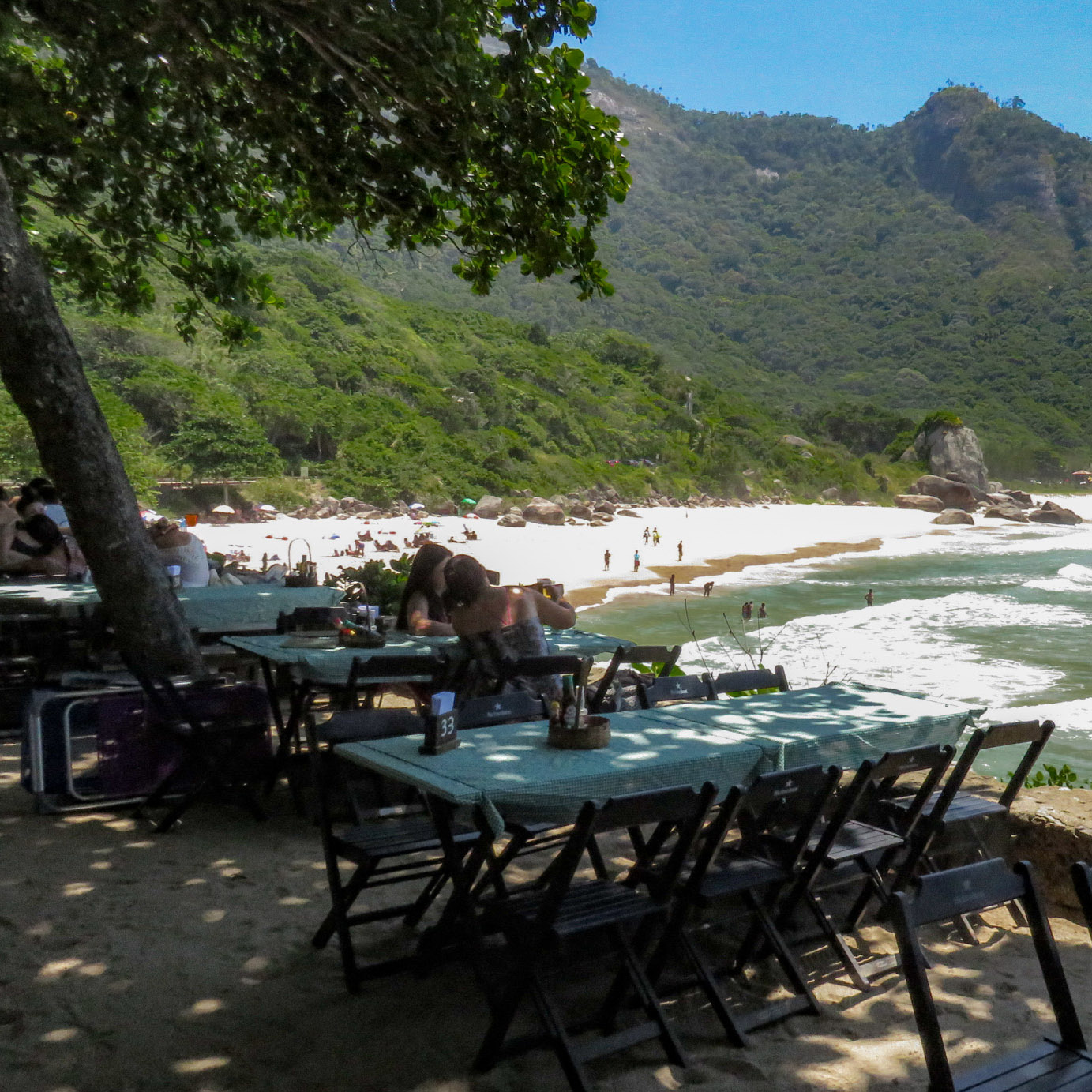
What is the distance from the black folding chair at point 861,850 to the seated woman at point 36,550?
244 inches

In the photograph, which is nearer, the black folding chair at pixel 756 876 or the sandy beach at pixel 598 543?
the black folding chair at pixel 756 876

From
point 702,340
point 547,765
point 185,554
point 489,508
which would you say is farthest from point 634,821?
point 702,340

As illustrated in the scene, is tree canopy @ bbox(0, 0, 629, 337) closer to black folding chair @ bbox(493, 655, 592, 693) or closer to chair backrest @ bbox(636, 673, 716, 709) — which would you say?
black folding chair @ bbox(493, 655, 592, 693)

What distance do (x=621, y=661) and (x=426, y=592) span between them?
4.16ft

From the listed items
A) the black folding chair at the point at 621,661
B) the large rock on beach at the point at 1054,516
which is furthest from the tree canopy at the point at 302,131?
the large rock on beach at the point at 1054,516

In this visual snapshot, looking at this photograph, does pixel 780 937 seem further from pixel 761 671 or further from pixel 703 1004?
pixel 761 671

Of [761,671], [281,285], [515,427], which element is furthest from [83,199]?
[281,285]

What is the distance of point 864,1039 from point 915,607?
75.5ft

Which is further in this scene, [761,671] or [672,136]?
[672,136]

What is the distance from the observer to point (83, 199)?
23.8 ft

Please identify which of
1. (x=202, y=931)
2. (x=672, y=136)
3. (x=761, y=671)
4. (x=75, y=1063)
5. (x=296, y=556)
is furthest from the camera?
(x=672, y=136)

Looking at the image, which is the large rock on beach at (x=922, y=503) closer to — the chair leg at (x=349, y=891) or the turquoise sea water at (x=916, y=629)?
the turquoise sea water at (x=916, y=629)

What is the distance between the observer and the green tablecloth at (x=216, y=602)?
6.25m

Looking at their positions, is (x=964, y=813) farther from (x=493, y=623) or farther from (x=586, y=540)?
(x=586, y=540)
